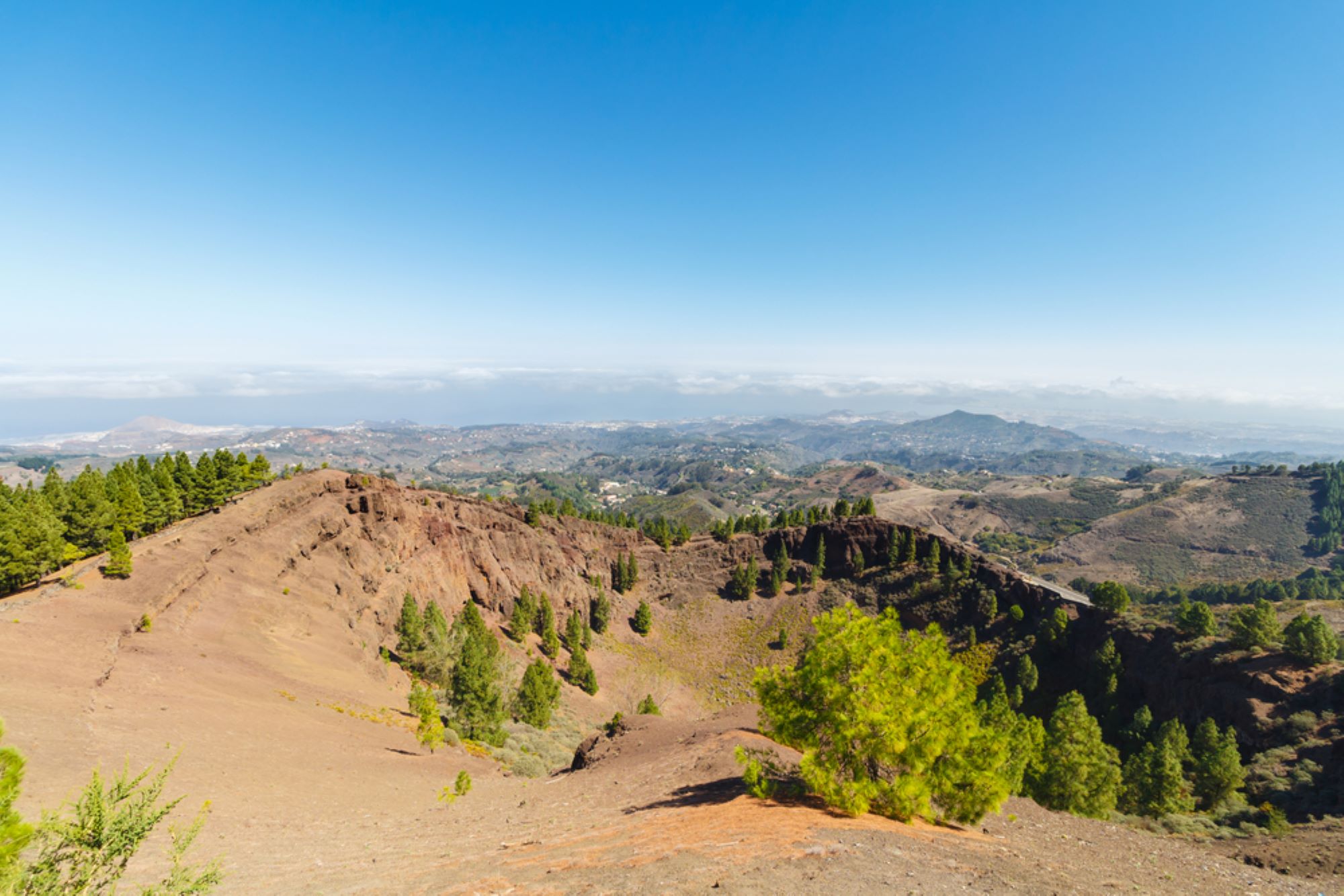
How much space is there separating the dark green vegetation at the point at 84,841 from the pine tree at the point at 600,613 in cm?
8664

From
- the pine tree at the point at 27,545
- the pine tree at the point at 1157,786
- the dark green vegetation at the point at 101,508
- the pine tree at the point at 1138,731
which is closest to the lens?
the pine tree at the point at 27,545

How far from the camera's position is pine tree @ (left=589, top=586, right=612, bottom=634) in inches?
3688

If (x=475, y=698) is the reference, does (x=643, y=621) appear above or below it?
below

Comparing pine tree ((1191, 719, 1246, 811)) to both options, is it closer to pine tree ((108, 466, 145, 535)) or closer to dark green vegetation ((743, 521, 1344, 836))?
dark green vegetation ((743, 521, 1344, 836))

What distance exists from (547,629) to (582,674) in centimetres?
1033

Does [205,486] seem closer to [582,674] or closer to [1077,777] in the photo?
[582,674]

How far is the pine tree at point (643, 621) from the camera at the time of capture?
318 feet

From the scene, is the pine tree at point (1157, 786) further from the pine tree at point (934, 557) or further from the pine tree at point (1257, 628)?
the pine tree at point (934, 557)

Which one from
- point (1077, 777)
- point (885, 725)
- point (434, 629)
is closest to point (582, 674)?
point (434, 629)

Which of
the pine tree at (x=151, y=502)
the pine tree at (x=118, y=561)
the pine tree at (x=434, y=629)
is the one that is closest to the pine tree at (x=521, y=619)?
the pine tree at (x=434, y=629)

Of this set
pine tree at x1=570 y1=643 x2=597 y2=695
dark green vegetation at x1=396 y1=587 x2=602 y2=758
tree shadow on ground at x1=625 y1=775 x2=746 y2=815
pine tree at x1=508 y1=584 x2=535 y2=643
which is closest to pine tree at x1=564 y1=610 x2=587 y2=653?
dark green vegetation at x1=396 y1=587 x2=602 y2=758

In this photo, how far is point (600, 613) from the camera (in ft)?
307

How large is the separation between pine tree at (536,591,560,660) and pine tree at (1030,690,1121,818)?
62.7 meters

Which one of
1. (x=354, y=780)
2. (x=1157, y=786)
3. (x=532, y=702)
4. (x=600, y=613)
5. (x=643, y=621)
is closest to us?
(x=354, y=780)
